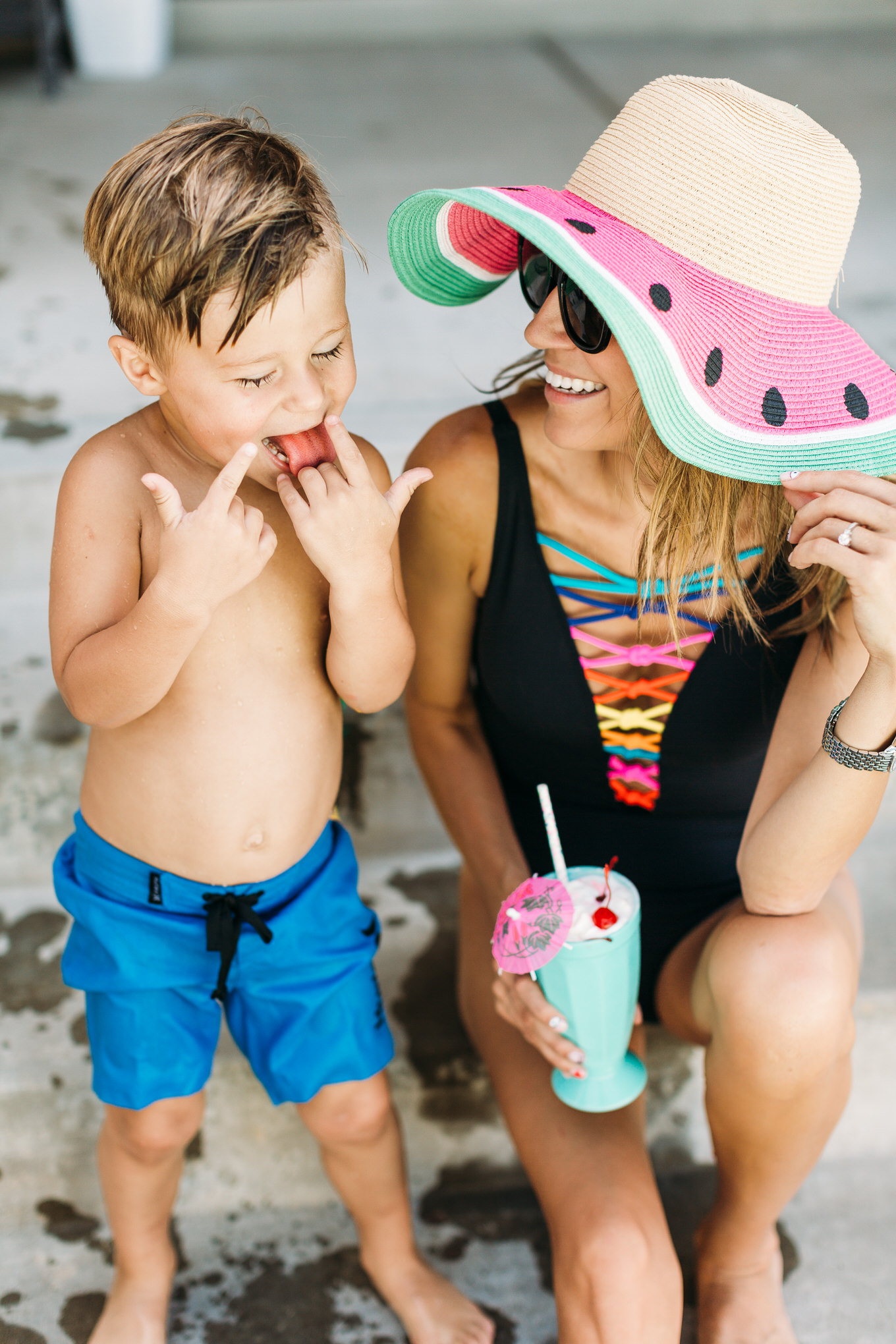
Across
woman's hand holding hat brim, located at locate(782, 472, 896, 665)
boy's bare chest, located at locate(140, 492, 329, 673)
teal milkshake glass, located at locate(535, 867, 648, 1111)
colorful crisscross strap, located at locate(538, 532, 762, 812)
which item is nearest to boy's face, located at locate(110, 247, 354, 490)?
boy's bare chest, located at locate(140, 492, 329, 673)

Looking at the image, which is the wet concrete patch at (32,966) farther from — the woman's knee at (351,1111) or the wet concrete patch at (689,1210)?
the wet concrete patch at (689,1210)

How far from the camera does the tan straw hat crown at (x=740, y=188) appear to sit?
119 centimetres

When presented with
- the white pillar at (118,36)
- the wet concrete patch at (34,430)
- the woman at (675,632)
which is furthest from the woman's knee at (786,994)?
the white pillar at (118,36)

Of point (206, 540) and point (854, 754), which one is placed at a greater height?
point (206, 540)

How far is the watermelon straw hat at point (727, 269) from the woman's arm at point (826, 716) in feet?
0.25

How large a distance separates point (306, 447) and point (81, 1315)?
4.07ft

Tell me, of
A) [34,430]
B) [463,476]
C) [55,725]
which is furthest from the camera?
[34,430]

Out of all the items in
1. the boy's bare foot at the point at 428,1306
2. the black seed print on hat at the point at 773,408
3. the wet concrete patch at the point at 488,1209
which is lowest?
the wet concrete patch at the point at 488,1209

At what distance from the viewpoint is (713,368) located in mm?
1198

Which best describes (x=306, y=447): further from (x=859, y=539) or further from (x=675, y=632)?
(x=859, y=539)

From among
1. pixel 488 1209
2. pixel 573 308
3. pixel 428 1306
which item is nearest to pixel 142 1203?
pixel 428 1306

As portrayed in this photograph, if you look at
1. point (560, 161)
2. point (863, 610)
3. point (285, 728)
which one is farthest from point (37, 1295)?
point (560, 161)

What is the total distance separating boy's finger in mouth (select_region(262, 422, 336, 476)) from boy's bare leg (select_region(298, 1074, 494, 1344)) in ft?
2.67

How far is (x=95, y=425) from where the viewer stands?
2482 mm
